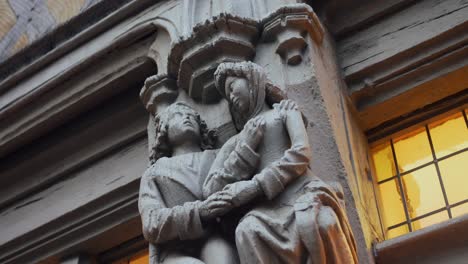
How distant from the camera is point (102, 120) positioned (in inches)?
160

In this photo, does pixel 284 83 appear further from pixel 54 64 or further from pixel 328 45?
pixel 54 64

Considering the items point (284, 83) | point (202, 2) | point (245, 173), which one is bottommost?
point (245, 173)

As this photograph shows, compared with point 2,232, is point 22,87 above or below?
above

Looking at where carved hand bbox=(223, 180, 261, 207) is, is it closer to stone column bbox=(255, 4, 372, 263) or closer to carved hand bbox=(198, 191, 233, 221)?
carved hand bbox=(198, 191, 233, 221)

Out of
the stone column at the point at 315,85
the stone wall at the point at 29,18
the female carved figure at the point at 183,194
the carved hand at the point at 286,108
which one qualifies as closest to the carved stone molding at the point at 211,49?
the stone column at the point at 315,85

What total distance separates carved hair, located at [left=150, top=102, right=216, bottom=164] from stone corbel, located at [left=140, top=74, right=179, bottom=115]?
0.32m

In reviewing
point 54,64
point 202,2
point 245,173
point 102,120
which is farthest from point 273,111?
point 54,64

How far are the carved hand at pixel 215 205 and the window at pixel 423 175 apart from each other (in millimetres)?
814

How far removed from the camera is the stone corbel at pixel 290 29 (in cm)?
305

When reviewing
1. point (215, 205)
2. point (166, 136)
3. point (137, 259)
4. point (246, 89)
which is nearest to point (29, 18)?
point (137, 259)

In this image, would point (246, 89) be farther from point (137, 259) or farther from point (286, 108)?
point (137, 259)

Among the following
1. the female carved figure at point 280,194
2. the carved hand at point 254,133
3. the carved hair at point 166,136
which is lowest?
the female carved figure at point 280,194

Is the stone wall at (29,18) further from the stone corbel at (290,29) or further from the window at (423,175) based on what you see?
the window at (423,175)

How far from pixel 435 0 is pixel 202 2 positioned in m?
1.04
